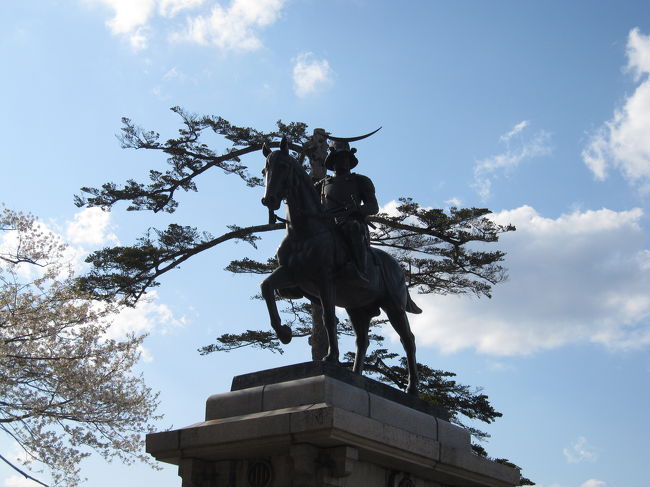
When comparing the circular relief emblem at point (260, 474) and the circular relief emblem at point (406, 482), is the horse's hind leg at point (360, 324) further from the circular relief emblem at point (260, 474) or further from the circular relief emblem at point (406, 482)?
the circular relief emblem at point (260, 474)

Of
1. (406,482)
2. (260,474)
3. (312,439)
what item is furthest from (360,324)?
(312,439)

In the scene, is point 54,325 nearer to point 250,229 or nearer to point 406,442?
point 250,229

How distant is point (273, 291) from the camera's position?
7.79 metres

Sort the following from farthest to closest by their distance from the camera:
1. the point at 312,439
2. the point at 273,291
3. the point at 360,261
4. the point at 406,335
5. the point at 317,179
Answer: the point at 317,179
the point at 406,335
the point at 360,261
the point at 273,291
the point at 312,439

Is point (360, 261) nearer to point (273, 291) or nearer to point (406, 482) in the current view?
point (273, 291)

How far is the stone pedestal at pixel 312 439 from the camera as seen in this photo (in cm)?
662

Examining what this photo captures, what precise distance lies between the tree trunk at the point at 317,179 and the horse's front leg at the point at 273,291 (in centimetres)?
870

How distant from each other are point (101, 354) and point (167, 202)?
12.8 feet

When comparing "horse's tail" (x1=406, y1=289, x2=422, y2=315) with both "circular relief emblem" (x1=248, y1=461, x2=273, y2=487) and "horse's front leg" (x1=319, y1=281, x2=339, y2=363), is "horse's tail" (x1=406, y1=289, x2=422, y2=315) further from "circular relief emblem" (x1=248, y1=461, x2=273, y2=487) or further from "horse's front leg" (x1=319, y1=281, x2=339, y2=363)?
"circular relief emblem" (x1=248, y1=461, x2=273, y2=487)

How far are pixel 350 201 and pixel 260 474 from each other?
10.0 ft

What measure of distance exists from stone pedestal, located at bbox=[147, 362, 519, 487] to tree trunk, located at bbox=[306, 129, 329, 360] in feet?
28.5

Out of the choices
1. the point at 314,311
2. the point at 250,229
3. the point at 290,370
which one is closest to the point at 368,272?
the point at 290,370

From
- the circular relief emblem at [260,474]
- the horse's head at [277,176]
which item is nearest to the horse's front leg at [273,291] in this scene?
the horse's head at [277,176]

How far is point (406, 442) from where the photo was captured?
23.5ft
